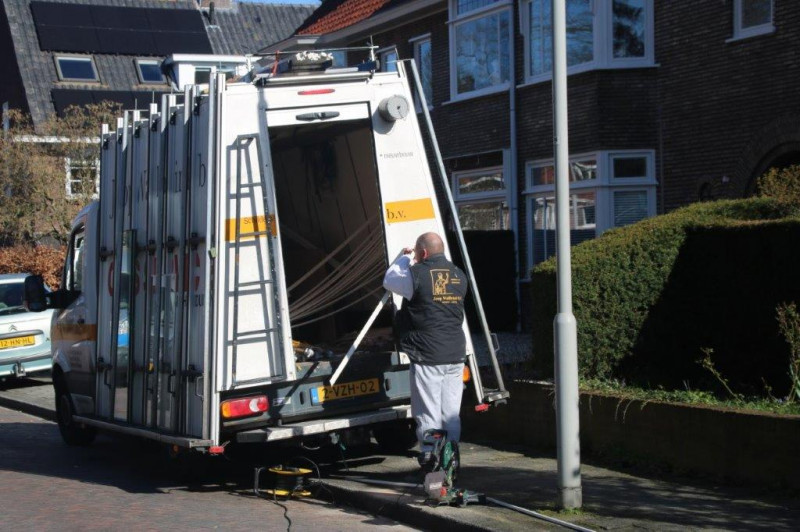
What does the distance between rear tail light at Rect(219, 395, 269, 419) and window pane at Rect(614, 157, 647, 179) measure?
10.2 m

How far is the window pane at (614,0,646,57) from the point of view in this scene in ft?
58.7

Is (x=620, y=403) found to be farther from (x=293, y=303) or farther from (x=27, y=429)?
(x=27, y=429)

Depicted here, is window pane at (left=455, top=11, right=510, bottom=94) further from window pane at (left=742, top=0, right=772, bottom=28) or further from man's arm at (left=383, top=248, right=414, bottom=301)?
man's arm at (left=383, top=248, right=414, bottom=301)

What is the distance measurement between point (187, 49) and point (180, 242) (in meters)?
37.1

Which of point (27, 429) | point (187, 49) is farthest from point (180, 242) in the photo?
point (187, 49)

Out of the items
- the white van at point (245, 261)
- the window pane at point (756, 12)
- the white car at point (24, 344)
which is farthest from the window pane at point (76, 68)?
the white van at point (245, 261)

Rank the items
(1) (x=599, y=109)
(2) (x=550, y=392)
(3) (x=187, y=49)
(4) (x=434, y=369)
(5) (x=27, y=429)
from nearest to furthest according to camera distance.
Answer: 1. (4) (x=434, y=369)
2. (2) (x=550, y=392)
3. (5) (x=27, y=429)
4. (1) (x=599, y=109)
5. (3) (x=187, y=49)

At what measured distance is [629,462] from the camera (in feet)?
31.3

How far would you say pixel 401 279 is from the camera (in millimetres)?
8703

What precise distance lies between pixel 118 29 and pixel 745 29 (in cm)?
3276

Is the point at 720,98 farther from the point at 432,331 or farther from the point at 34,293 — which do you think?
the point at 34,293

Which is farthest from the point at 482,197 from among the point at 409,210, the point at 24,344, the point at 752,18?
the point at 409,210

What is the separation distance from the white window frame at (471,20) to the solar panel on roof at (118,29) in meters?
24.2

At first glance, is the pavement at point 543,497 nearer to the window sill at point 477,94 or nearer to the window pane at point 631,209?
the window pane at point 631,209
